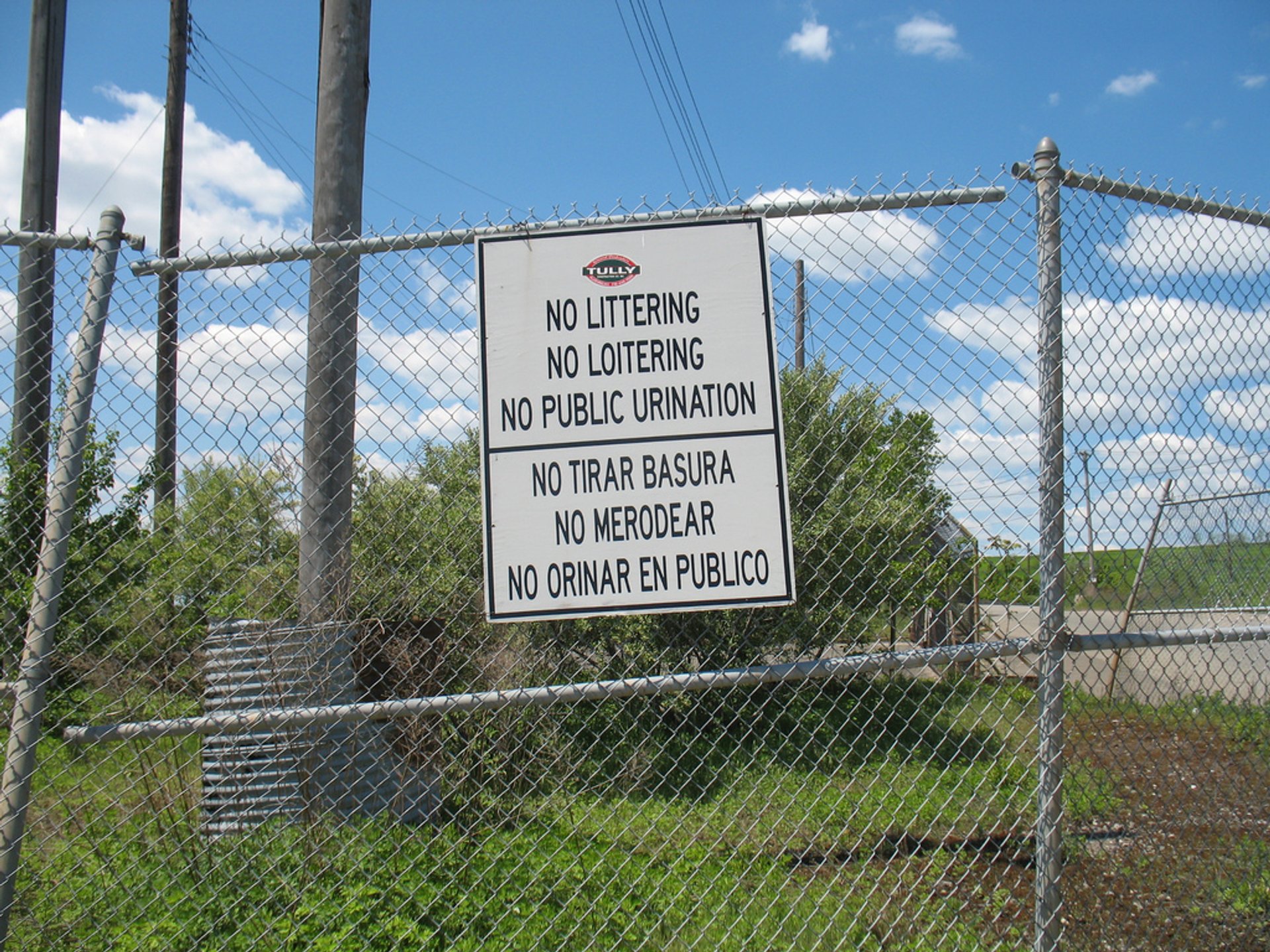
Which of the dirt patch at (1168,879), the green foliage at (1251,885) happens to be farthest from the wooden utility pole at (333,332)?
the green foliage at (1251,885)

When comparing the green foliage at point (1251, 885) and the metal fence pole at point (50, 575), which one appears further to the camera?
the green foliage at point (1251, 885)

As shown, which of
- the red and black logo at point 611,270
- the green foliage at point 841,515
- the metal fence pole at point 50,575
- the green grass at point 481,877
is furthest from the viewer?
the green foliage at point 841,515

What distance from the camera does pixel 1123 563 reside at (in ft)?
10.0

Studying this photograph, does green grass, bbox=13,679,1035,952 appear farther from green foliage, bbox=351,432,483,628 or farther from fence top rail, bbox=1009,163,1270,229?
fence top rail, bbox=1009,163,1270,229

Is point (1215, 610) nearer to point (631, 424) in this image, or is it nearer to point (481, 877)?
point (631, 424)

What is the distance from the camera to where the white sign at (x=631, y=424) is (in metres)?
2.52

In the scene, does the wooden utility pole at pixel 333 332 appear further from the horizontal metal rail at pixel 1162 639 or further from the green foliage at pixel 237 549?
the horizontal metal rail at pixel 1162 639

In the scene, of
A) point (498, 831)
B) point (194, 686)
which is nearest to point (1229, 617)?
point (498, 831)

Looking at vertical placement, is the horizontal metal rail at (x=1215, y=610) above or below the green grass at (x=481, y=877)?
above

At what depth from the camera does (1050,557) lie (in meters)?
2.65

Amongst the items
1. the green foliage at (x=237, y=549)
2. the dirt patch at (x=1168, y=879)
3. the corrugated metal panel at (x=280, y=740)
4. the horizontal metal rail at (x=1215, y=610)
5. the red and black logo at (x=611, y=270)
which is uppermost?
the red and black logo at (x=611, y=270)

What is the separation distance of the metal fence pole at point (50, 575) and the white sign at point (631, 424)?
1.17 meters

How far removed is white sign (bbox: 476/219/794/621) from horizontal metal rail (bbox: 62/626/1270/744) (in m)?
0.22

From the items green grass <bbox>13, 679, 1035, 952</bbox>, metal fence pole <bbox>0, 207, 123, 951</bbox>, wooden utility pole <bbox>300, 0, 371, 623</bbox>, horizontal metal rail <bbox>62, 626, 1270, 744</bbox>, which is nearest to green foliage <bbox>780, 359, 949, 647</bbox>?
green grass <bbox>13, 679, 1035, 952</bbox>
